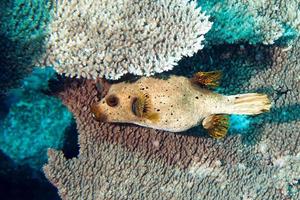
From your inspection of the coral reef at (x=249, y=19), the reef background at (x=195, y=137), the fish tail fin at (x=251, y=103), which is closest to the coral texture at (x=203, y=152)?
the reef background at (x=195, y=137)

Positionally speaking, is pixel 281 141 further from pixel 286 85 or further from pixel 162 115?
pixel 162 115

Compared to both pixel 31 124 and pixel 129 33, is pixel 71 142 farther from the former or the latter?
pixel 129 33

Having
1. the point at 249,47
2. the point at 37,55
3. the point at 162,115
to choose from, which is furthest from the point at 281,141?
the point at 37,55

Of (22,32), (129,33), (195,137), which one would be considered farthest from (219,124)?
(22,32)

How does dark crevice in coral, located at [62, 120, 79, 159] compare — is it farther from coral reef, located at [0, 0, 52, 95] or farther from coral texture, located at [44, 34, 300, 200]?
coral reef, located at [0, 0, 52, 95]

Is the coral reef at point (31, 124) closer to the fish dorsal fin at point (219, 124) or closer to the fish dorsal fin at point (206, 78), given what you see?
the fish dorsal fin at point (206, 78)

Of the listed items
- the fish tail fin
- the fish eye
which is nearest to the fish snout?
the fish eye
